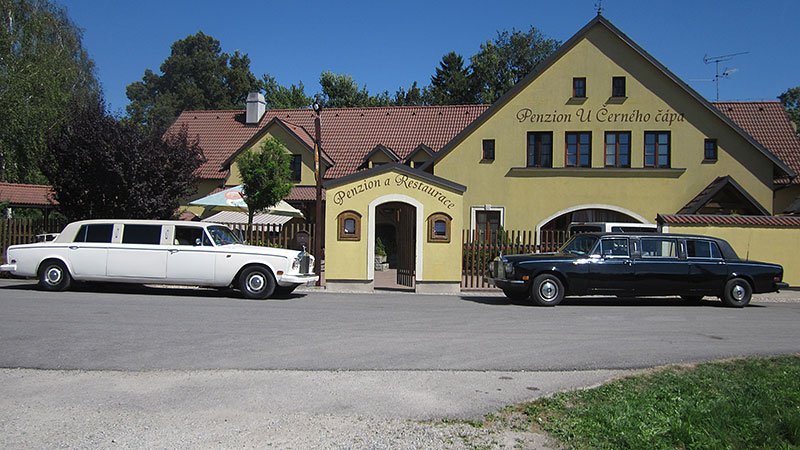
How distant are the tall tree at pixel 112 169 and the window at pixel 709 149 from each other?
19.9 metres

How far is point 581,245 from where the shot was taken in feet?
50.7

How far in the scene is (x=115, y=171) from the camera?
770 inches

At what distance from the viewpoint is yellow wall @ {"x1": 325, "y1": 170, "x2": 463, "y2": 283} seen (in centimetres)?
1788

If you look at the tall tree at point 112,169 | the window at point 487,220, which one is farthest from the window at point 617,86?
the tall tree at point 112,169

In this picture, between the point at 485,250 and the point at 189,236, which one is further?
the point at 485,250

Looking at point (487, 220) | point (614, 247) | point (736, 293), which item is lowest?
point (736, 293)

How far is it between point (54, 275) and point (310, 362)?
33.2 ft

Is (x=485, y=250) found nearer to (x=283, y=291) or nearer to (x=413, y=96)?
(x=283, y=291)

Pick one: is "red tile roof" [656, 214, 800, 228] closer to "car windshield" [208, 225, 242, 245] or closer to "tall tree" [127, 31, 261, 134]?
"car windshield" [208, 225, 242, 245]

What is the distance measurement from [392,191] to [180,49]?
75431mm

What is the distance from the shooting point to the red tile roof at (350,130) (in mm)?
32562

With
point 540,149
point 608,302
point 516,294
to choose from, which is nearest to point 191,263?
point 516,294

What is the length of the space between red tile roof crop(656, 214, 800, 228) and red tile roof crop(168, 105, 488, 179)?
47.9 feet

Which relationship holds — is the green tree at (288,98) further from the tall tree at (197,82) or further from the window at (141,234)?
the window at (141,234)
